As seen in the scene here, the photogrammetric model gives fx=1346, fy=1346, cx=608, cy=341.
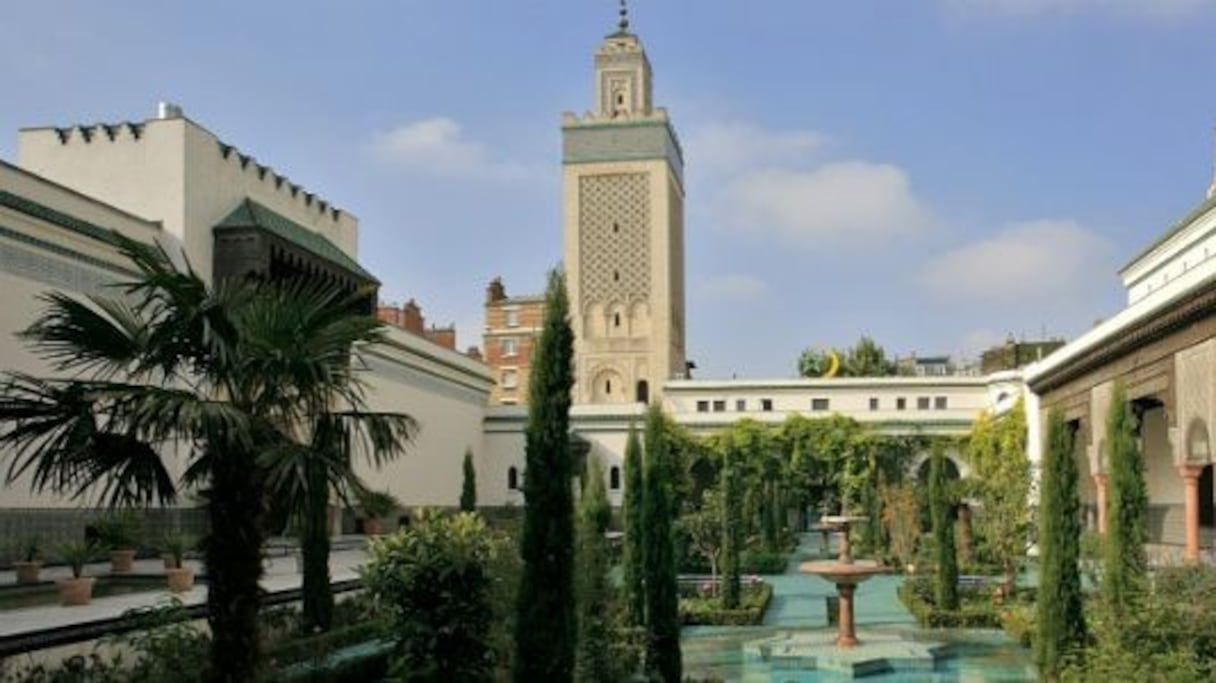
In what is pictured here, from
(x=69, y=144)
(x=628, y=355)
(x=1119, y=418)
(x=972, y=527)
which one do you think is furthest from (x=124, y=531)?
(x=628, y=355)

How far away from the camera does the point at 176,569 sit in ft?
51.3

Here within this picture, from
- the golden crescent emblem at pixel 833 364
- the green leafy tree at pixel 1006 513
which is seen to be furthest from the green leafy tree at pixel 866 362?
the green leafy tree at pixel 1006 513

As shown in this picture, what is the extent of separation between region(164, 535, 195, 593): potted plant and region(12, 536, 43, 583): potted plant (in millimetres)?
1487

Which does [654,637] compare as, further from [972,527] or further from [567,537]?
[972,527]

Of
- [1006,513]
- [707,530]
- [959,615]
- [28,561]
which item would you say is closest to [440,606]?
[28,561]

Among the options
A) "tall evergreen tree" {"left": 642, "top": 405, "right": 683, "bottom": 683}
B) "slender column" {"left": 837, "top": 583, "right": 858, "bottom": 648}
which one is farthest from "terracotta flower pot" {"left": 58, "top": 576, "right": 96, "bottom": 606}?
"slender column" {"left": 837, "top": 583, "right": 858, "bottom": 648}

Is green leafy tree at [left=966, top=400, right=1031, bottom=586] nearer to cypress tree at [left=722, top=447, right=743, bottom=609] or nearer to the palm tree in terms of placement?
cypress tree at [left=722, top=447, right=743, bottom=609]

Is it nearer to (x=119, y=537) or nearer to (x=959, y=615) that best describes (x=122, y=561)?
(x=119, y=537)

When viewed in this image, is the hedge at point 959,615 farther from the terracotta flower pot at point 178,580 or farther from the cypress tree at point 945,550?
the terracotta flower pot at point 178,580

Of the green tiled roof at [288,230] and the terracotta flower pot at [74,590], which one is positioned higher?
the green tiled roof at [288,230]

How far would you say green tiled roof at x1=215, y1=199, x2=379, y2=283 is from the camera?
77.8 feet

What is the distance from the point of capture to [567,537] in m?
9.48

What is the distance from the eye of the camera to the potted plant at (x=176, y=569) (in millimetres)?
15453

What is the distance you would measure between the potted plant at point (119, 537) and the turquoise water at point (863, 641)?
296 inches
